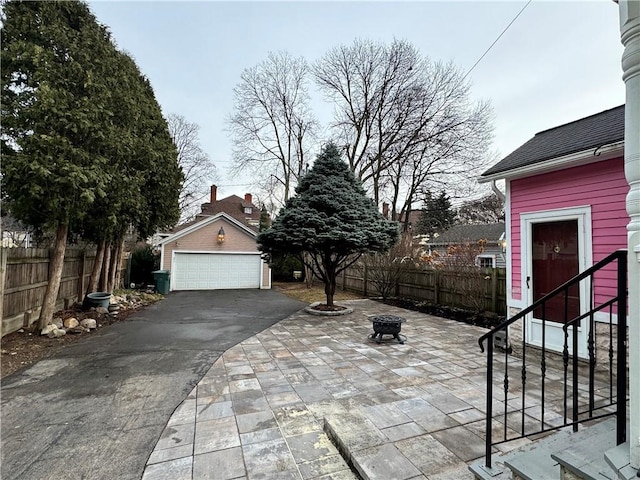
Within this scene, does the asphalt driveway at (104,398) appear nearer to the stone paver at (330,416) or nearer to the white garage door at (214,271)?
the stone paver at (330,416)

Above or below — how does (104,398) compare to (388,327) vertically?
below

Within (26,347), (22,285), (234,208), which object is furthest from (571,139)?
(234,208)

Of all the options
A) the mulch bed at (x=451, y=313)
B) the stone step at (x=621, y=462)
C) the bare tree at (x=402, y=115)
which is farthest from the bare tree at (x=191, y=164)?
the stone step at (x=621, y=462)

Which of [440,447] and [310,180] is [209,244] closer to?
[310,180]

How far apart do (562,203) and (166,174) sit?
980 centimetres

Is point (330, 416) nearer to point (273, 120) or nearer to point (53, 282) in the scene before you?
point (53, 282)

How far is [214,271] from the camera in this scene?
48.4 feet

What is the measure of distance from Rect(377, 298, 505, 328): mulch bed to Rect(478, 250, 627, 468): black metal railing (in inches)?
94.5

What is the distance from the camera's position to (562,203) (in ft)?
15.0

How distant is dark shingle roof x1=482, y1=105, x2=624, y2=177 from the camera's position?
4183 millimetres

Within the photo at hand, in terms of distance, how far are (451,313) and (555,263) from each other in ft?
13.0

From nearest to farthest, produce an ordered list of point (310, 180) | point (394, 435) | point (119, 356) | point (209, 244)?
point (394, 435) → point (119, 356) → point (310, 180) → point (209, 244)

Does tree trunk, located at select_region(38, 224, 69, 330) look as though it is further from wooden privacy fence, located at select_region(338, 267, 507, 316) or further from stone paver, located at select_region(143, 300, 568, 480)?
wooden privacy fence, located at select_region(338, 267, 507, 316)

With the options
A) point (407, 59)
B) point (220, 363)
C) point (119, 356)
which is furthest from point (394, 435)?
point (407, 59)
